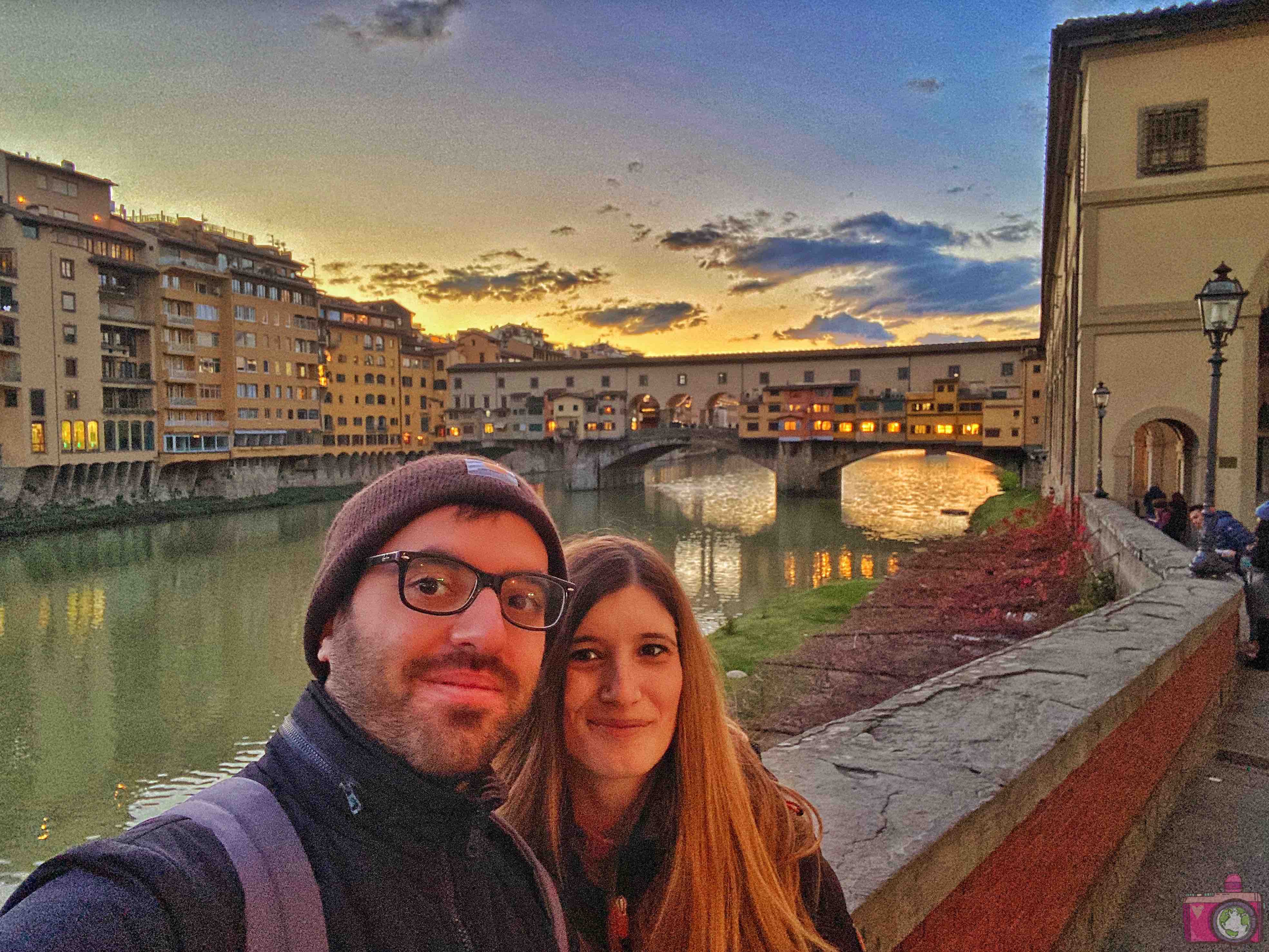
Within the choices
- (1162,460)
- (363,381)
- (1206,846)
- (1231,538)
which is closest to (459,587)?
(1206,846)

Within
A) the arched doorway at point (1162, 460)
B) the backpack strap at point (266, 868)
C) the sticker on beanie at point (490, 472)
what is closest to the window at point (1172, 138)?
the arched doorway at point (1162, 460)

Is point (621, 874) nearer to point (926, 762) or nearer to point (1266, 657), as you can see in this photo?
point (926, 762)

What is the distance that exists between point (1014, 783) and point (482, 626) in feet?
6.11

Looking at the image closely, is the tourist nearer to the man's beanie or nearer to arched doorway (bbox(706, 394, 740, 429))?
the man's beanie

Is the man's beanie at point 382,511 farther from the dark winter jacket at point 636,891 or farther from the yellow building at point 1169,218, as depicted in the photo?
the yellow building at point 1169,218

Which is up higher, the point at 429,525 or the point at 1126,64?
the point at 1126,64

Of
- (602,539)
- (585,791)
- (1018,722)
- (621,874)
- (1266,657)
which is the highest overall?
(602,539)

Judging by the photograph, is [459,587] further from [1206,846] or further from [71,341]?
[71,341]

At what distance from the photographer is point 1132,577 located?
777cm

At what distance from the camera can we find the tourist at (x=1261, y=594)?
19.7 feet

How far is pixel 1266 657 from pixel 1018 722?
4.73m

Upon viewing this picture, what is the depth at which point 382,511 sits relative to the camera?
1.21m

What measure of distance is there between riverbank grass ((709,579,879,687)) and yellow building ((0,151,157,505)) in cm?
2933

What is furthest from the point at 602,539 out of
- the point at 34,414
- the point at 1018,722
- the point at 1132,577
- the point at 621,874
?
the point at 34,414
